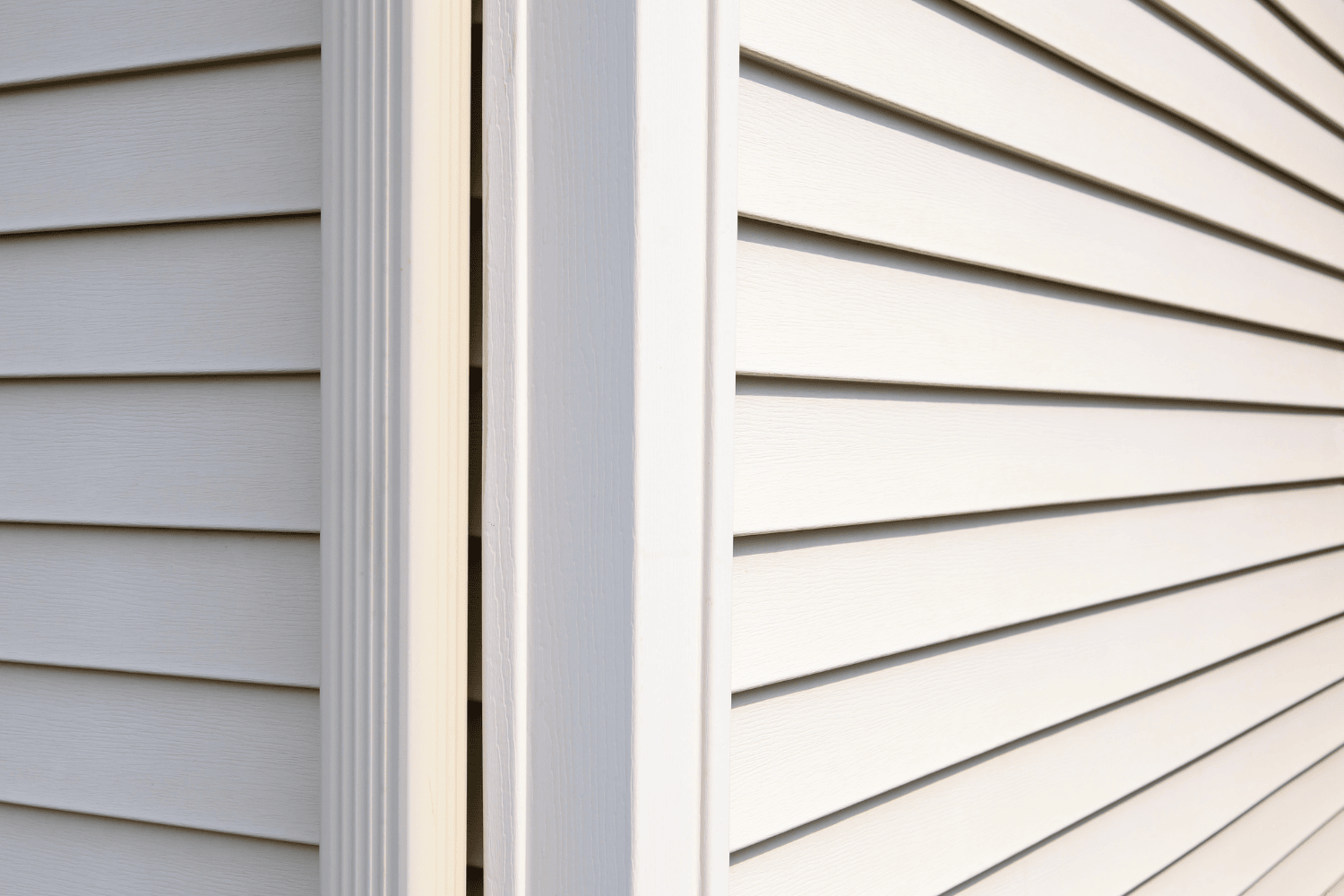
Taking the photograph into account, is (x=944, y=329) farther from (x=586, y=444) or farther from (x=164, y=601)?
(x=164, y=601)

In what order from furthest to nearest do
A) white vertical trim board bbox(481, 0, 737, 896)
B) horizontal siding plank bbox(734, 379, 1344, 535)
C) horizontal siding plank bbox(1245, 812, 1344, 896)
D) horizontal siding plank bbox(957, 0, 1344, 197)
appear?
horizontal siding plank bbox(1245, 812, 1344, 896) < horizontal siding plank bbox(957, 0, 1344, 197) < horizontal siding plank bbox(734, 379, 1344, 535) < white vertical trim board bbox(481, 0, 737, 896)

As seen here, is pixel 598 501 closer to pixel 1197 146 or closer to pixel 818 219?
pixel 818 219

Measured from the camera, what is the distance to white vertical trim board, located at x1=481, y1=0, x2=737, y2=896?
0.91m

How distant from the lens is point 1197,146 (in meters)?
1.96

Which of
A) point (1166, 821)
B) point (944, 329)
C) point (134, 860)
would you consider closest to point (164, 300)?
point (134, 860)

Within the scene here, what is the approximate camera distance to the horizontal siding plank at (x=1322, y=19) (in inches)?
90.1

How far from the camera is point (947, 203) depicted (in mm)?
1348

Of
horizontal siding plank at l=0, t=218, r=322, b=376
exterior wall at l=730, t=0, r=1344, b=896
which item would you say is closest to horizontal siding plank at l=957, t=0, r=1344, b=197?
exterior wall at l=730, t=0, r=1344, b=896

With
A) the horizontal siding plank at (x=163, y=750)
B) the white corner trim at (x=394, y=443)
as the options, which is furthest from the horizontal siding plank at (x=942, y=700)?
the horizontal siding plank at (x=163, y=750)

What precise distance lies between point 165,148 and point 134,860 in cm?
71

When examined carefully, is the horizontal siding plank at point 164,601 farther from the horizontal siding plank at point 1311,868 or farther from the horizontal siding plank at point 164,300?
the horizontal siding plank at point 1311,868

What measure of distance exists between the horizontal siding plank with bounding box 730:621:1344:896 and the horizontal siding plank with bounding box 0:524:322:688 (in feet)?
1.65

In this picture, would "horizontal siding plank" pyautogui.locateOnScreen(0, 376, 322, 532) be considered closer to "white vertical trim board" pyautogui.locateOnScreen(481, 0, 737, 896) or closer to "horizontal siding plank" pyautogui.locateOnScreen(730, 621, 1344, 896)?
"white vertical trim board" pyautogui.locateOnScreen(481, 0, 737, 896)

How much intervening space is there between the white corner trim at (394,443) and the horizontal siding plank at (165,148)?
77mm
